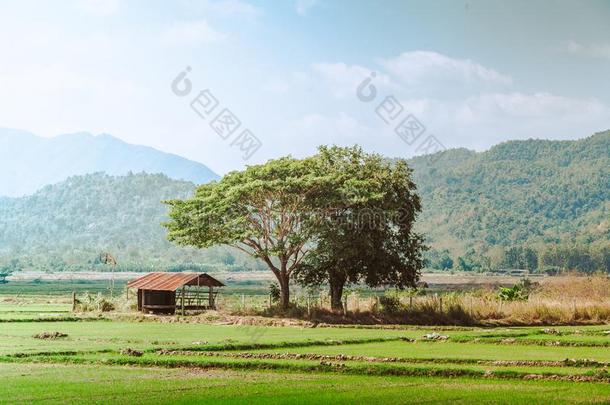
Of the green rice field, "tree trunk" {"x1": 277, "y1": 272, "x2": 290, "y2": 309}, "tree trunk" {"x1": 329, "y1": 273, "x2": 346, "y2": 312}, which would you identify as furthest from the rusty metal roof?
the green rice field

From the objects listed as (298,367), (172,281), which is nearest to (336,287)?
(172,281)

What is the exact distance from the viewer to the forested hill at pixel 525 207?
166m

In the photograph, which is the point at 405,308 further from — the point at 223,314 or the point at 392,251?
the point at 223,314

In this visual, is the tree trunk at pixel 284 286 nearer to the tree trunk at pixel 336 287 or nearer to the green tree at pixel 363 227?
the green tree at pixel 363 227

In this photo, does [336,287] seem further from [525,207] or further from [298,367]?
[525,207]

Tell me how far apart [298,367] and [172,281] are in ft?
79.3

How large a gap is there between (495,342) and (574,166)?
176111mm

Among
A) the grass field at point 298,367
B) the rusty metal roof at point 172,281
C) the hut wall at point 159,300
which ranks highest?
the rusty metal roof at point 172,281

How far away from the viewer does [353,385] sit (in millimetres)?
16797

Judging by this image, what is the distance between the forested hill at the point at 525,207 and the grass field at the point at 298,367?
13229cm

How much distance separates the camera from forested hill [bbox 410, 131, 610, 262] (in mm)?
166500

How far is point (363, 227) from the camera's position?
41.6 metres

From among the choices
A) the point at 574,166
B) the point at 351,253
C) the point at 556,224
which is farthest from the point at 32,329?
the point at 574,166

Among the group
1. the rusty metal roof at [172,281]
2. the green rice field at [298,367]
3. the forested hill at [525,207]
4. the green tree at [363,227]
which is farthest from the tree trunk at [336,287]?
the forested hill at [525,207]
